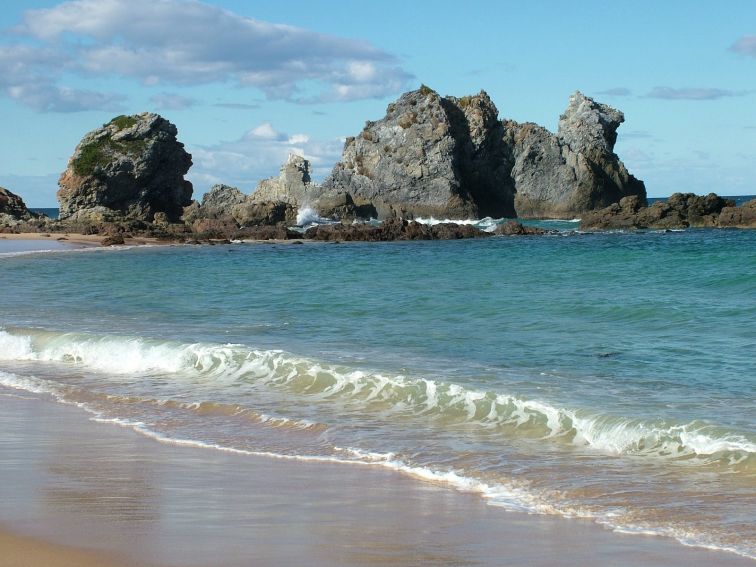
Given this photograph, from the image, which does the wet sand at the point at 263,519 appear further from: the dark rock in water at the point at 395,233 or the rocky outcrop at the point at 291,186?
the rocky outcrop at the point at 291,186

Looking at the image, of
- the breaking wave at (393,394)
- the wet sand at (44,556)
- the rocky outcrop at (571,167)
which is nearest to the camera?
the wet sand at (44,556)

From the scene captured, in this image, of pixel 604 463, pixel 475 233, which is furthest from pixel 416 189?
pixel 604 463

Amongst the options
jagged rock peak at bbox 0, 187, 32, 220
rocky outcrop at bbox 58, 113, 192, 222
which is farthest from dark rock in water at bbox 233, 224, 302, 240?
jagged rock peak at bbox 0, 187, 32, 220

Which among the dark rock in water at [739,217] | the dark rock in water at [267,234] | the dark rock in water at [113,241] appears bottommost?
the dark rock in water at [113,241]

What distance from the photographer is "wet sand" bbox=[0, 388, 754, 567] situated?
571 cm

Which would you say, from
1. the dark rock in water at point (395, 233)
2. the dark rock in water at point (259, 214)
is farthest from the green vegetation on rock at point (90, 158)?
the dark rock in water at point (395, 233)

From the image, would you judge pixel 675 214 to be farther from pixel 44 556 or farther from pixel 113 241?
pixel 44 556

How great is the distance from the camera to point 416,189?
83.2 m

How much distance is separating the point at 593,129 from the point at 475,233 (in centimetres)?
4307

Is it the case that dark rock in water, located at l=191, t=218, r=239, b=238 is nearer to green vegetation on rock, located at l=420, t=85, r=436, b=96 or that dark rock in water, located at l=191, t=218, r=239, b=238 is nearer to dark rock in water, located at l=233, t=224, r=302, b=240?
dark rock in water, located at l=233, t=224, r=302, b=240

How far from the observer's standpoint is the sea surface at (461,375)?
795 cm

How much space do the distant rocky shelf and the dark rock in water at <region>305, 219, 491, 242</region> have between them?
217 cm

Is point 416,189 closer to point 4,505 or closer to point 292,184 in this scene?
point 292,184

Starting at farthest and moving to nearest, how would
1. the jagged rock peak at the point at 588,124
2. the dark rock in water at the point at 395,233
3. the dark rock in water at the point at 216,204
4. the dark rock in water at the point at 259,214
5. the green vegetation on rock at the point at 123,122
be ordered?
1. the jagged rock peak at the point at 588,124
2. the green vegetation on rock at the point at 123,122
3. the dark rock in water at the point at 216,204
4. the dark rock in water at the point at 259,214
5. the dark rock in water at the point at 395,233
